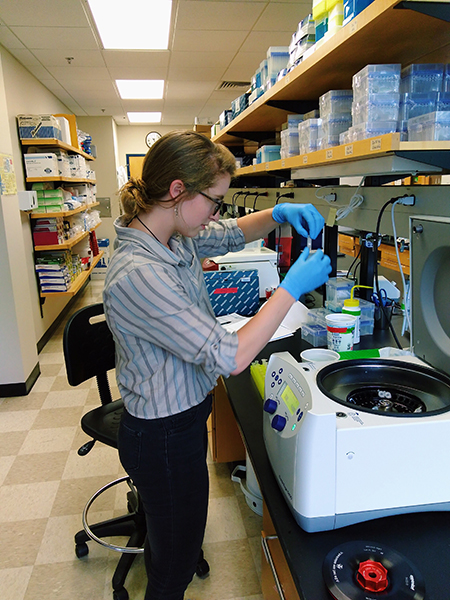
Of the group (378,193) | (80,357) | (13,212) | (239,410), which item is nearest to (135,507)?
(80,357)

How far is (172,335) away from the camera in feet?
3.29

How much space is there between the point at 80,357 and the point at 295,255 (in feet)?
5.78

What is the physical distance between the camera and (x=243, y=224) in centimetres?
169

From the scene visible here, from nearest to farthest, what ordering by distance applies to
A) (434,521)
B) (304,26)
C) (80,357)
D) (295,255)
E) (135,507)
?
(434,521) < (304,26) < (80,357) < (135,507) < (295,255)

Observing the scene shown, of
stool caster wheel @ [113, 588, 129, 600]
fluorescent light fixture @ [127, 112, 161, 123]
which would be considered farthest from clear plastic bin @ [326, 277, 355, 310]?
fluorescent light fixture @ [127, 112, 161, 123]

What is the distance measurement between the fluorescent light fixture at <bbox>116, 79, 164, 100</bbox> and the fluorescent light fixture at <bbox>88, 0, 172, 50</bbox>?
1326 mm

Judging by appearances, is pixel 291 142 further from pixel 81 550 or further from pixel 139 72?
pixel 139 72

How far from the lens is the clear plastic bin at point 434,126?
101 centimetres

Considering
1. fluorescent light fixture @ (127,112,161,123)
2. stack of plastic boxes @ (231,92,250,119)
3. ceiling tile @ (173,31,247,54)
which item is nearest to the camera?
stack of plastic boxes @ (231,92,250,119)

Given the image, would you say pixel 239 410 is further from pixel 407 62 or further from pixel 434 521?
pixel 407 62

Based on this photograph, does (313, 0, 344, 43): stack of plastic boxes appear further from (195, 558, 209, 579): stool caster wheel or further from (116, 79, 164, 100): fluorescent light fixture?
(116, 79, 164, 100): fluorescent light fixture

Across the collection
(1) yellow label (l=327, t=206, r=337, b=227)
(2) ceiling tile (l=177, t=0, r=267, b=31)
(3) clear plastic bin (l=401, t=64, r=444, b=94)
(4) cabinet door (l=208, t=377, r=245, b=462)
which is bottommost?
(4) cabinet door (l=208, t=377, r=245, b=462)

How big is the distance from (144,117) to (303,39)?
7.27 m

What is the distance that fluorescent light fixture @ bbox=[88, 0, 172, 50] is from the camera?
3137 mm
